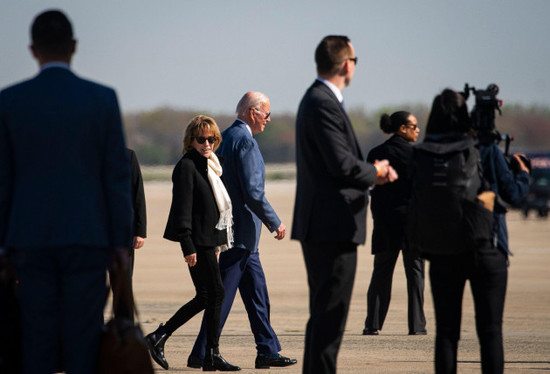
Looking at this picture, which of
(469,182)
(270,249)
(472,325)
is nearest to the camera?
(469,182)

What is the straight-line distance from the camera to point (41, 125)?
187 inches

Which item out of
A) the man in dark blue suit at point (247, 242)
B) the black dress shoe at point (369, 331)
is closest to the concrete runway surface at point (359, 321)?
the black dress shoe at point (369, 331)

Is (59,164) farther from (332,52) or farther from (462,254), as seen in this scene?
(462,254)

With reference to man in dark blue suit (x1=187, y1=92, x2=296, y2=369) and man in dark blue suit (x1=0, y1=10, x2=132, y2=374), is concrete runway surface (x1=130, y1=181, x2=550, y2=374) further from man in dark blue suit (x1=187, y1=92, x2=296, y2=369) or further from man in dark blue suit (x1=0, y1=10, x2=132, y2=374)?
man in dark blue suit (x1=0, y1=10, x2=132, y2=374)

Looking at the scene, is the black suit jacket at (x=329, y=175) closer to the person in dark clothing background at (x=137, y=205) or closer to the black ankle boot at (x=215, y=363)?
the black ankle boot at (x=215, y=363)

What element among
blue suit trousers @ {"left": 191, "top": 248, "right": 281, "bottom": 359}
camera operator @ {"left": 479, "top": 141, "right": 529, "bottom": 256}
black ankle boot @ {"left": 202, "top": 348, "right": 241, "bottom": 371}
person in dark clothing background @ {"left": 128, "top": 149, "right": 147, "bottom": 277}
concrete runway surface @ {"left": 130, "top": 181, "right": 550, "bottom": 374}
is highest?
camera operator @ {"left": 479, "top": 141, "right": 529, "bottom": 256}

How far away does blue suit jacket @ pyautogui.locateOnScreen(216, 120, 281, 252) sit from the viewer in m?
8.04

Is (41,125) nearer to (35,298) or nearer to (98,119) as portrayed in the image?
(98,119)

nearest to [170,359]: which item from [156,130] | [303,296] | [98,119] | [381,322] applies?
[381,322]

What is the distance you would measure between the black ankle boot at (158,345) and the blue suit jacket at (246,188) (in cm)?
90

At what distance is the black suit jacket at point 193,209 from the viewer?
301 inches

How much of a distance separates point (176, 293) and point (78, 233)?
9.42 metres

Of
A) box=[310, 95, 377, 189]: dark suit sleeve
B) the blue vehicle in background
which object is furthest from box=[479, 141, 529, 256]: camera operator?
the blue vehicle in background

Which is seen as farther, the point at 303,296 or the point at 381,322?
the point at 303,296
